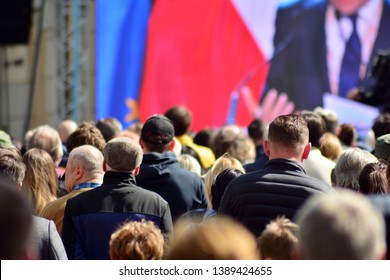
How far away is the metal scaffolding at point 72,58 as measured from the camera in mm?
12875

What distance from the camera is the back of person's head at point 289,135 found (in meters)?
4.45

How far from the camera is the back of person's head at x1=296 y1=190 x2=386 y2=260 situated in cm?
236

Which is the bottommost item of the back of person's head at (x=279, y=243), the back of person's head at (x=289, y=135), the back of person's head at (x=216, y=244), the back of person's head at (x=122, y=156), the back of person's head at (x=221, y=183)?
the back of person's head at (x=221, y=183)

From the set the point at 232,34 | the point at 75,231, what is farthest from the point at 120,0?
the point at 75,231

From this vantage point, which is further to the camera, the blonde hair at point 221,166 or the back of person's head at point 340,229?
the blonde hair at point 221,166

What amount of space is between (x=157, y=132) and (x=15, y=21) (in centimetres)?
807

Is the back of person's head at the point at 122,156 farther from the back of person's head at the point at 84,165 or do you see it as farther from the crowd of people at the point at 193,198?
the back of person's head at the point at 84,165

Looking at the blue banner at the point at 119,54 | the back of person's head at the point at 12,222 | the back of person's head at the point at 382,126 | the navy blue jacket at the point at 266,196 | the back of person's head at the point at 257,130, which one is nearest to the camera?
the back of person's head at the point at 12,222

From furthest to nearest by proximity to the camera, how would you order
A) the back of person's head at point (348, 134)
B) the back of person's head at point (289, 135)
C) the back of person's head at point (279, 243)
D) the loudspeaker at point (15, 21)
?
the loudspeaker at point (15, 21) → the back of person's head at point (348, 134) → the back of person's head at point (289, 135) → the back of person's head at point (279, 243)

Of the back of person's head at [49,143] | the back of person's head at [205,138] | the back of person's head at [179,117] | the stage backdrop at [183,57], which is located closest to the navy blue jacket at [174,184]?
the back of person's head at [49,143]

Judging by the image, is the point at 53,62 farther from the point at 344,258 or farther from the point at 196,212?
the point at 344,258

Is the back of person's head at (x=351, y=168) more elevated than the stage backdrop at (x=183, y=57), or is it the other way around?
the back of person's head at (x=351, y=168)

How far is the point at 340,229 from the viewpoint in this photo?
92.8 inches

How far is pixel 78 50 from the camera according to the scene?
13.1m
